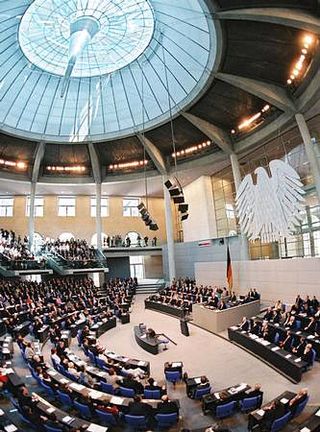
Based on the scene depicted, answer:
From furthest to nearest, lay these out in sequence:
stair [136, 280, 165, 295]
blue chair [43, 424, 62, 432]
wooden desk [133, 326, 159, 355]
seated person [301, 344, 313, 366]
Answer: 1. stair [136, 280, 165, 295]
2. wooden desk [133, 326, 159, 355]
3. seated person [301, 344, 313, 366]
4. blue chair [43, 424, 62, 432]

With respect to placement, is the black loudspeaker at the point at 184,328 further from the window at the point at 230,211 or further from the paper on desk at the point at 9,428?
the window at the point at 230,211

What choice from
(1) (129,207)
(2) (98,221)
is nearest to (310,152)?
(2) (98,221)

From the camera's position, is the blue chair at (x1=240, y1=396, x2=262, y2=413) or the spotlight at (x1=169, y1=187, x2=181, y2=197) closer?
the blue chair at (x1=240, y1=396, x2=262, y2=413)

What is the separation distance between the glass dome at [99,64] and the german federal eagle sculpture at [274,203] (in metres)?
7.29

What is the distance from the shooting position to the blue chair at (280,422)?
249 inches

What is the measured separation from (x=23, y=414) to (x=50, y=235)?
89.3 feet

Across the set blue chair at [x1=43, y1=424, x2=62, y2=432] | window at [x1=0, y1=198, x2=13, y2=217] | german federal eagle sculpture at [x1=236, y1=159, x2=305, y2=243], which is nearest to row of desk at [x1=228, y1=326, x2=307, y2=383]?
blue chair at [x1=43, y1=424, x2=62, y2=432]

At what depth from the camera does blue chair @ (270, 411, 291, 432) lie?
6.32 metres

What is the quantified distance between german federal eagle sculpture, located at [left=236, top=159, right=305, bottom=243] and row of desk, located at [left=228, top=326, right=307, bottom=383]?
8.11m

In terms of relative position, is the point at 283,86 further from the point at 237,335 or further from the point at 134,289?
the point at 134,289

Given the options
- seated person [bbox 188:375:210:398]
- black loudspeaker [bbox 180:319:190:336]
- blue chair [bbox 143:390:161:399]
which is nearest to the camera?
blue chair [bbox 143:390:161:399]

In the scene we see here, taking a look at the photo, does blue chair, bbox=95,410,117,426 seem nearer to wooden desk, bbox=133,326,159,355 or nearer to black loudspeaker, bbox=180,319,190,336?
wooden desk, bbox=133,326,159,355

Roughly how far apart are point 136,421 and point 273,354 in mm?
5362

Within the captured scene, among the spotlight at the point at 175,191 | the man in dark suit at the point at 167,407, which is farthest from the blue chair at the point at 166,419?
the spotlight at the point at 175,191
